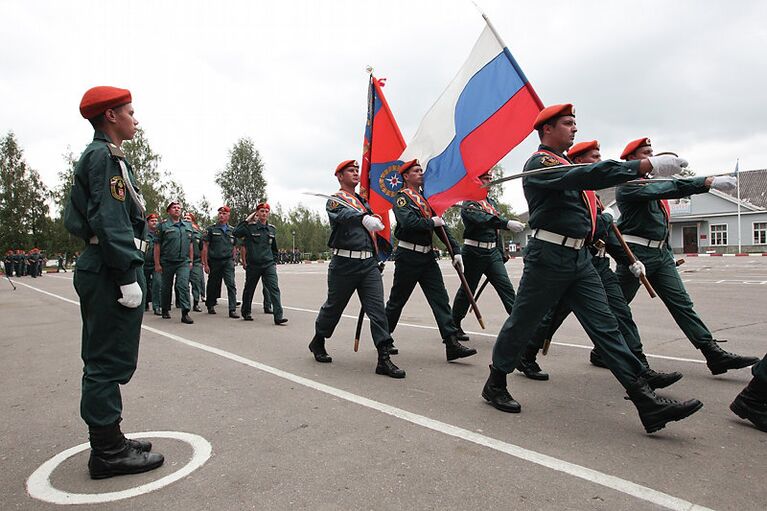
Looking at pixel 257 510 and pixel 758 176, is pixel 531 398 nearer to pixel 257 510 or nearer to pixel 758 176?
pixel 257 510

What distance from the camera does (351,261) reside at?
5.22 m

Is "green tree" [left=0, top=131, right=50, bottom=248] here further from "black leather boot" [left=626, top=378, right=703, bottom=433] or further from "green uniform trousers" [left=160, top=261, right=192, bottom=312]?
"black leather boot" [left=626, top=378, right=703, bottom=433]

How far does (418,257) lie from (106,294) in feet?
10.5

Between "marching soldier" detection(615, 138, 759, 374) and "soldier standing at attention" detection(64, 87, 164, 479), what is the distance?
3988 millimetres

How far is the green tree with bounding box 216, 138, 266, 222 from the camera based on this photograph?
205 ft

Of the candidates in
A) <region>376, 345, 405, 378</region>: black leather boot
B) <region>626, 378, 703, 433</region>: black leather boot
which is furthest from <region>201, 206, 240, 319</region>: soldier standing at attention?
<region>626, 378, 703, 433</region>: black leather boot

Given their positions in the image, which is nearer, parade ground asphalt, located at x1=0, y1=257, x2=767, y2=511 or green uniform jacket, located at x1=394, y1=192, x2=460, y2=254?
parade ground asphalt, located at x1=0, y1=257, x2=767, y2=511

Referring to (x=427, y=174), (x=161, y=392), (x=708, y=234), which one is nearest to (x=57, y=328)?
(x=161, y=392)

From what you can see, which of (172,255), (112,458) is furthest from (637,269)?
(172,255)

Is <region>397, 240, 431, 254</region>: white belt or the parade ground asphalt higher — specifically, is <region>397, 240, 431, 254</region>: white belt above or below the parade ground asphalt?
above

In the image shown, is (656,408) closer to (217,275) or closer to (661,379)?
(661,379)

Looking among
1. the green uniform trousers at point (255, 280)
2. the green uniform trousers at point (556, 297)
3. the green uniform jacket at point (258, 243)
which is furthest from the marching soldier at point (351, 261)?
Answer: the green uniform jacket at point (258, 243)

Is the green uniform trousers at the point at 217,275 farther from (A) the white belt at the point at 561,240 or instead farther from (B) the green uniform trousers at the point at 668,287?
(A) the white belt at the point at 561,240

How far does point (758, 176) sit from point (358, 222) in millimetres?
62097
